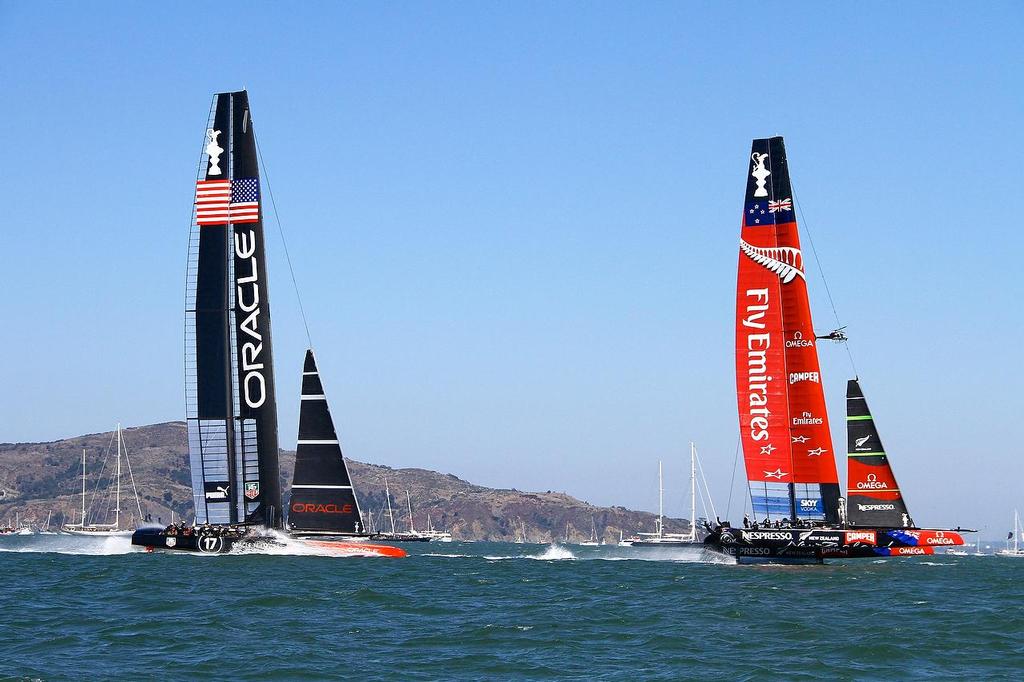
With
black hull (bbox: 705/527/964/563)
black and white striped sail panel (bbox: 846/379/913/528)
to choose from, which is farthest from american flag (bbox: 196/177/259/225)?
black and white striped sail panel (bbox: 846/379/913/528)

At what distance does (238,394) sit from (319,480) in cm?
464

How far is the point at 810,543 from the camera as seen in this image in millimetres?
47438

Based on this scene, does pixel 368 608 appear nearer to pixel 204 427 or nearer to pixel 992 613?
pixel 992 613

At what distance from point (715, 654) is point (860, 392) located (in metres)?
32.9

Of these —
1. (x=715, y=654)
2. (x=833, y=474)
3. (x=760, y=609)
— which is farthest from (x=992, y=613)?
(x=833, y=474)

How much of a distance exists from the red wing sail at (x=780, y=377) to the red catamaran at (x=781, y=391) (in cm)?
4

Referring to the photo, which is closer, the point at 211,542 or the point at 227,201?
the point at 211,542

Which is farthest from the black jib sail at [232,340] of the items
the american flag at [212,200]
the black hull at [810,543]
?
the black hull at [810,543]

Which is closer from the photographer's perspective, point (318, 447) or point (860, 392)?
point (318, 447)

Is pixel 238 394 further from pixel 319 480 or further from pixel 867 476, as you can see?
pixel 867 476

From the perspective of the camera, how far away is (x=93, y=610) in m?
28.8

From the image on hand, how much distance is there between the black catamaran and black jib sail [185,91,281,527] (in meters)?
0.04

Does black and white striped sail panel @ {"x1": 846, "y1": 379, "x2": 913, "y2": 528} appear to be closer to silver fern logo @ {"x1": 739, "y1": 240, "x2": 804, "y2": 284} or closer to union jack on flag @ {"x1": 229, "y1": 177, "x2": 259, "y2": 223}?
silver fern logo @ {"x1": 739, "y1": 240, "x2": 804, "y2": 284}

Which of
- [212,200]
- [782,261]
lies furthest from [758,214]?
[212,200]
